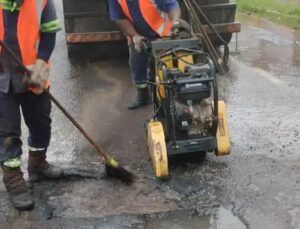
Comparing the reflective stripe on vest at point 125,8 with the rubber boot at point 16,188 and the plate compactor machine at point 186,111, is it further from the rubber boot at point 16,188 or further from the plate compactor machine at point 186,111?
the rubber boot at point 16,188

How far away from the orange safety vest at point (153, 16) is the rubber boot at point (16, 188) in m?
2.10

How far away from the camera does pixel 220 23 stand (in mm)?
7848

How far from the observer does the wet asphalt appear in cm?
406

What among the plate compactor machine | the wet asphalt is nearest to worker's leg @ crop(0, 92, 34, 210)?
the wet asphalt

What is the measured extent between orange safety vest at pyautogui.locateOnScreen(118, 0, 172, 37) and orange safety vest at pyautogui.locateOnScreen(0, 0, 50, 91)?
5.51 ft

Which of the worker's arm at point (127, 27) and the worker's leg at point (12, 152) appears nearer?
the worker's leg at point (12, 152)

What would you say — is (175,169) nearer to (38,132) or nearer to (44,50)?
(38,132)

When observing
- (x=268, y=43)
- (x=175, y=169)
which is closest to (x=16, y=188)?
(x=175, y=169)


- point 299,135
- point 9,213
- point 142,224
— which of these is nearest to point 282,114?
point 299,135

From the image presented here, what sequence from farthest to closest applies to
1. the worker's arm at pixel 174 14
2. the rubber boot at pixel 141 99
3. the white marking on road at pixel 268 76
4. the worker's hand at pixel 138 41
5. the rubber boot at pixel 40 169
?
the white marking on road at pixel 268 76 → the rubber boot at pixel 141 99 → the worker's arm at pixel 174 14 → the worker's hand at pixel 138 41 → the rubber boot at pixel 40 169

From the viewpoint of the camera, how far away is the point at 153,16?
5641mm

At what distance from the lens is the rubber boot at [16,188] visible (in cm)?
420

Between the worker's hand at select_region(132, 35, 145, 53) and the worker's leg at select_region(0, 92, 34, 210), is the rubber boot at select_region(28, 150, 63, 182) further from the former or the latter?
the worker's hand at select_region(132, 35, 145, 53)

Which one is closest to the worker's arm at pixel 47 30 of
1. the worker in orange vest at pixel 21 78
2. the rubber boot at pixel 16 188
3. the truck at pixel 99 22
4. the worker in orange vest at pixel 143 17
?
the worker in orange vest at pixel 21 78
